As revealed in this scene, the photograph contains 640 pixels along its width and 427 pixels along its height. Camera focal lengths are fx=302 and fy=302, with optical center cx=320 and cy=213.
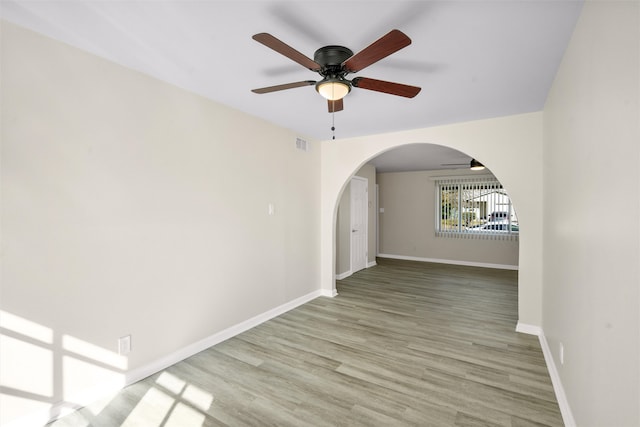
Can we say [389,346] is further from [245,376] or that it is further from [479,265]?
[479,265]

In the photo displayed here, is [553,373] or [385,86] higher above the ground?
[385,86]

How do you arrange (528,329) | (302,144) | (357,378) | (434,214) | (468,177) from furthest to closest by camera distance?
(434,214), (468,177), (302,144), (528,329), (357,378)

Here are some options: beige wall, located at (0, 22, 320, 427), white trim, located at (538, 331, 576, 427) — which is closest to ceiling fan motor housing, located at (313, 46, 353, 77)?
beige wall, located at (0, 22, 320, 427)

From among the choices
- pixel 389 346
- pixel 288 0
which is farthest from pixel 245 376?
pixel 288 0

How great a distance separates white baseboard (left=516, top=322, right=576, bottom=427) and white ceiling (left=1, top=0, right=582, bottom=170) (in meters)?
2.40

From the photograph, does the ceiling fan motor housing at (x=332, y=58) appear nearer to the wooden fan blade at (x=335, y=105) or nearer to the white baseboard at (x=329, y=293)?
the wooden fan blade at (x=335, y=105)

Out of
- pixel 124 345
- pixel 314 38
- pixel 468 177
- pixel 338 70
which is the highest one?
pixel 314 38

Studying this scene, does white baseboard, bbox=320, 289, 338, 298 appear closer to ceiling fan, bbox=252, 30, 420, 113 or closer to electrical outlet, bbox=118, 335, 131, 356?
electrical outlet, bbox=118, 335, 131, 356

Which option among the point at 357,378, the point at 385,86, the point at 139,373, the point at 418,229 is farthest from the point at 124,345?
the point at 418,229

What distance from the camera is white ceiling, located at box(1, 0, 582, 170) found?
5.59 ft

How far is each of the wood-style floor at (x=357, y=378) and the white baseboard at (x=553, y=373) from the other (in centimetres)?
5

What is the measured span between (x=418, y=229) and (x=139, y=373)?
717 centimetres

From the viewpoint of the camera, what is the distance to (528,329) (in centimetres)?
343

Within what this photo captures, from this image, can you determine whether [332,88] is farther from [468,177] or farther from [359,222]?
[468,177]
